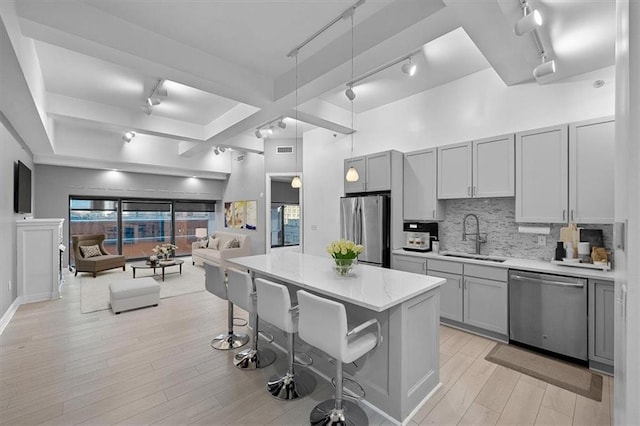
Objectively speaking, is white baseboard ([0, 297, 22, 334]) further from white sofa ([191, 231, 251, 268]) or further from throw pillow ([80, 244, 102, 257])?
white sofa ([191, 231, 251, 268])

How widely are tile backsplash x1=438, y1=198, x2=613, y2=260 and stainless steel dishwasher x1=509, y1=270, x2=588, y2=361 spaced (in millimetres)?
644

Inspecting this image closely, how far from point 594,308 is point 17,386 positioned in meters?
5.19

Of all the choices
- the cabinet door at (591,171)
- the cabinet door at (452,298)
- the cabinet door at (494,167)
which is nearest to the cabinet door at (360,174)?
the cabinet door at (494,167)

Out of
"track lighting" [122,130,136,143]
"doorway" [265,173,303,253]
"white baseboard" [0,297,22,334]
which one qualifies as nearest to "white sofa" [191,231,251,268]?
"doorway" [265,173,303,253]

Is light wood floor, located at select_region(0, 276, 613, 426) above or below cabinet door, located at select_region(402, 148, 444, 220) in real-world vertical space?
below

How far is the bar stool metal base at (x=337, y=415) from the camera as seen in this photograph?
1.98 meters

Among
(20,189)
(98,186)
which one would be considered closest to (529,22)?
(20,189)

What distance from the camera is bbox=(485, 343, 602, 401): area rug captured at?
2.44m

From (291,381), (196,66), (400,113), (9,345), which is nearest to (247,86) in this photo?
(196,66)

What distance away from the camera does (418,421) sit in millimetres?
2059

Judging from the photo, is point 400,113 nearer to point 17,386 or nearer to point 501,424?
point 501,424

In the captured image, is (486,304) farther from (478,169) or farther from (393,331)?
Result: (393,331)

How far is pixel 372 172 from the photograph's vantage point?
456 centimetres

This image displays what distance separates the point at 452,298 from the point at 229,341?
108 inches
